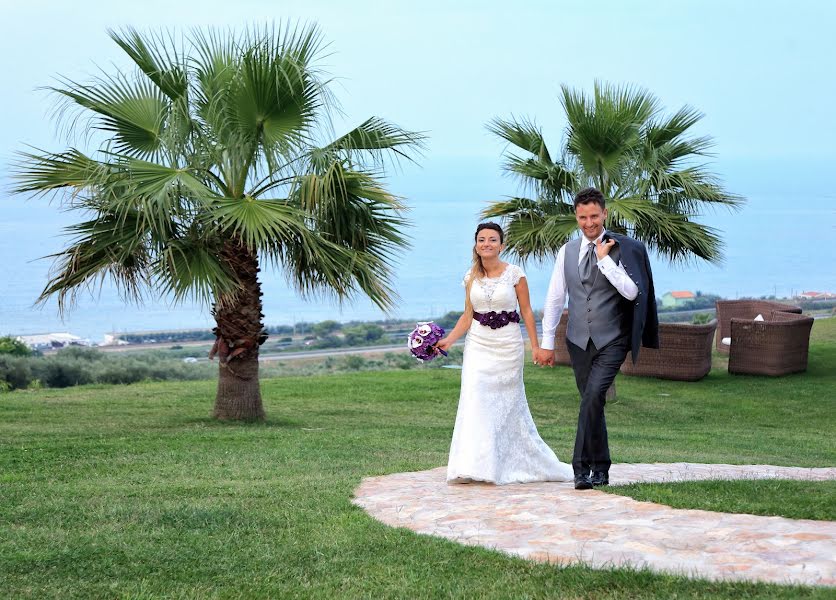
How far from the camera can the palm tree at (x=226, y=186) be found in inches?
489

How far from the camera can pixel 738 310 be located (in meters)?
22.8

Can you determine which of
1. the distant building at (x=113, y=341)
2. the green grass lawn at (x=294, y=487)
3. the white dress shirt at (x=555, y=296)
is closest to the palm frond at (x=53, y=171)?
the green grass lawn at (x=294, y=487)

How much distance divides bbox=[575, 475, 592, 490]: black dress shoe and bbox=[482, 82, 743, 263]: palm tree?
9128mm

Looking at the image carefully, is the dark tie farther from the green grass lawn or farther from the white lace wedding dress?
the green grass lawn

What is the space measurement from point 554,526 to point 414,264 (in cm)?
11458

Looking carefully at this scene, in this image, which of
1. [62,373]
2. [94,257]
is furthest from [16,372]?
[94,257]

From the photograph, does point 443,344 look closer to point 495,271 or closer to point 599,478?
point 495,271

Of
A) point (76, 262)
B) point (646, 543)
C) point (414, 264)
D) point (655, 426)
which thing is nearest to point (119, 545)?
point (646, 543)

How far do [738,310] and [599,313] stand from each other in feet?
53.7

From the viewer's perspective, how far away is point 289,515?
671 cm

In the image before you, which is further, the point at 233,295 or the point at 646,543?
the point at 233,295

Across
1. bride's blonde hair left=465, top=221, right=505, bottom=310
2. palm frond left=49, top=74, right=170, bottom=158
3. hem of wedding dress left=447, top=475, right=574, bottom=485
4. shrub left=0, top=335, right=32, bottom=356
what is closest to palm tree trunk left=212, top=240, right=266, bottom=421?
palm frond left=49, top=74, right=170, bottom=158

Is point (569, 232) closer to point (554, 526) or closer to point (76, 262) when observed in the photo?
point (76, 262)

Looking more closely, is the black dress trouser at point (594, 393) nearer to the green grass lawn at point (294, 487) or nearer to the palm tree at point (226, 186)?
the green grass lawn at point (294, 487)
